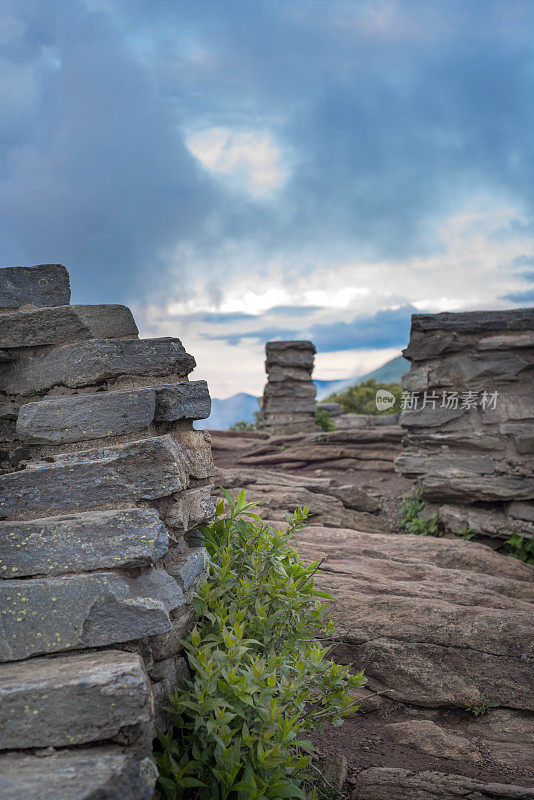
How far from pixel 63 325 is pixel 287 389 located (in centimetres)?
1377

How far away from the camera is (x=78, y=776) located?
7.73ft

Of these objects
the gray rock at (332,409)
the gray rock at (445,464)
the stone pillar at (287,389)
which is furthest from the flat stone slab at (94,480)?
the gray rock at (332,409)

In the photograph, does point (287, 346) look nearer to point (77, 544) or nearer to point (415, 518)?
point (415, 518)

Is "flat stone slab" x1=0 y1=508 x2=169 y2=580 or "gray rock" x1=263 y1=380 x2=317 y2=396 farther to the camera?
"gray rock" x1=263 y1=380 x2=317 y2=396

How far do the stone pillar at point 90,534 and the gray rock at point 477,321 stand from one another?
21.1 feet

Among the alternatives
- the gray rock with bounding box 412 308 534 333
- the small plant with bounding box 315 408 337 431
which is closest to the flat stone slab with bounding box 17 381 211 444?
the gray rock with bounding box 412 308 534 333

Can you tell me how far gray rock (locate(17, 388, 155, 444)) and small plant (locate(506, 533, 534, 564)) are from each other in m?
7.08

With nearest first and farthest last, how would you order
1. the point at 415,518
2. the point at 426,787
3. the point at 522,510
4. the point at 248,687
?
the point at 248,687 < the point at 426,787 < the point at 522,510 < the point at 415,518

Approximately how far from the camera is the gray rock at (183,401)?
4.14 meters

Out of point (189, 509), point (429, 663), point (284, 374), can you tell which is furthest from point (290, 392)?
point (189, 509)

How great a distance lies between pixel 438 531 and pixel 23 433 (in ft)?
24.8

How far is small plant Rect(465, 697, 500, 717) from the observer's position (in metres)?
4.83

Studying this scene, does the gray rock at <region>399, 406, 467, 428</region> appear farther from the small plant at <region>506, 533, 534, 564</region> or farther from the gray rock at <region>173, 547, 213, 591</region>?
the gray rock at <region>173, 547, 213, 591</region>

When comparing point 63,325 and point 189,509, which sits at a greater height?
point 63,325
